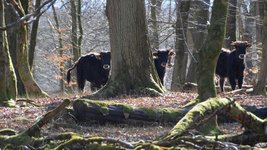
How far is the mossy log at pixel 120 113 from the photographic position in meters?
9.24

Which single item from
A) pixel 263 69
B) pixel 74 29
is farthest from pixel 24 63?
pixel 74 29

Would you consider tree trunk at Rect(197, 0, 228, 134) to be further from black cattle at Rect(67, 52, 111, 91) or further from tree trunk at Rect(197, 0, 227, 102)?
black cattle at Rect(67, 52, 111, 91)

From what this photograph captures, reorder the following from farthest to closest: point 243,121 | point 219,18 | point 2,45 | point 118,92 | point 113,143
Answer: point 118,92 < point 2,45 < point 219,18 < point 243,121 < point 113,143

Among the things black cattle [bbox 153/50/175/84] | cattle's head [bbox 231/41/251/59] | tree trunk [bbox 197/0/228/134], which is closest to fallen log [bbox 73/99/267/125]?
tree trunk [bbox 197/0/228/134]

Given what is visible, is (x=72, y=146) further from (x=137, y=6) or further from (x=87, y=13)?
(x=87, y=13)

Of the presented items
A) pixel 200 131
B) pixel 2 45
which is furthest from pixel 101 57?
pixel 200 131

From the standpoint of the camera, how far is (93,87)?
75.2 ft

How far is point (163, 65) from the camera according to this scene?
69.3ft

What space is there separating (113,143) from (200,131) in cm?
200

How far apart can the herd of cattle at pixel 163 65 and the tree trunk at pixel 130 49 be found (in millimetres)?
5237

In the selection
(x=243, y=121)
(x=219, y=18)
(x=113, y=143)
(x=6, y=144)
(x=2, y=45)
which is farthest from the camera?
(x=2, y=45)

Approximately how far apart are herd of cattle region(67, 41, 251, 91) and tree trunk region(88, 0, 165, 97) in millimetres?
5237

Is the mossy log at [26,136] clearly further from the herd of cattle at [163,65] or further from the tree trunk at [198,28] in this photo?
the tree trunk at [198,28]

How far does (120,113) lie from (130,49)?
5.32 meters
